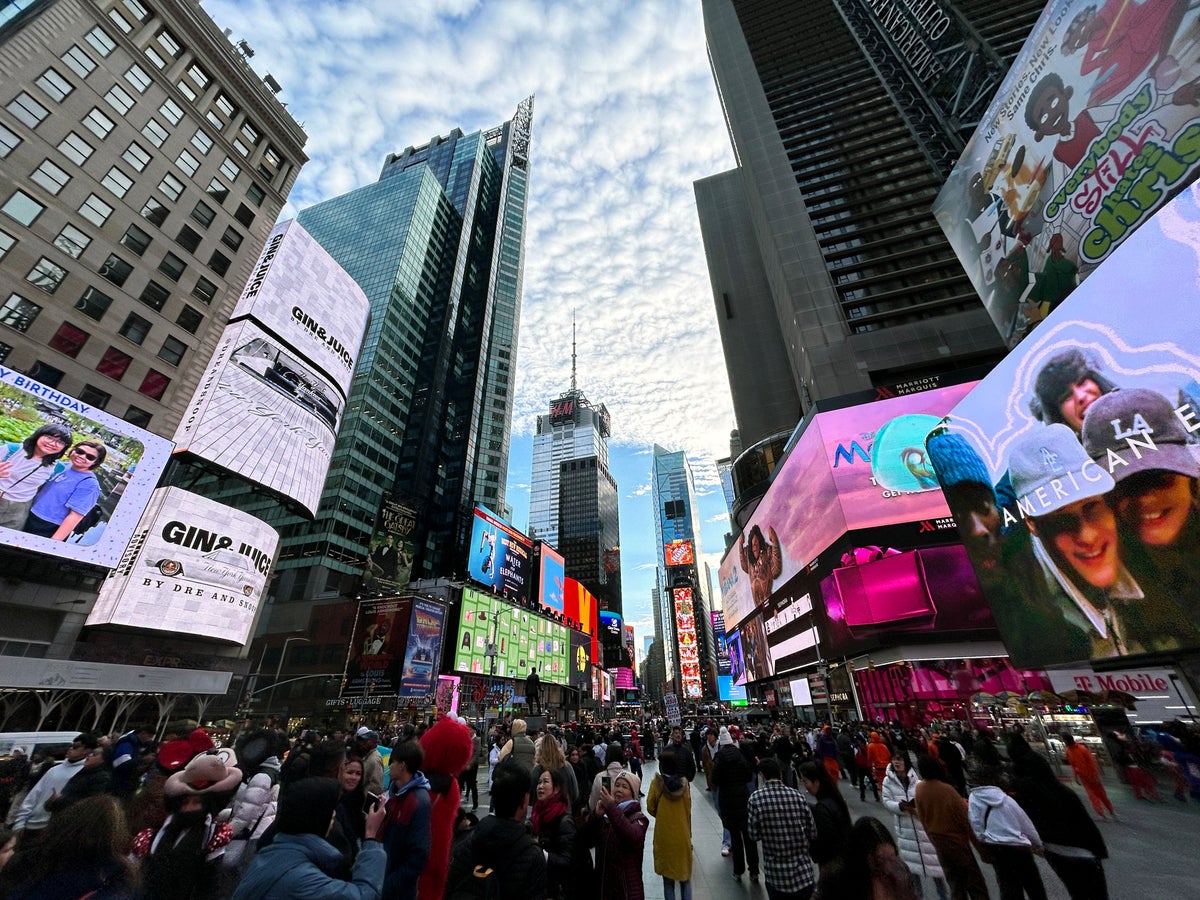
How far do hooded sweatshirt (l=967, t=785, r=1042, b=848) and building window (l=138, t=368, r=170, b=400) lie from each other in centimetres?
3905

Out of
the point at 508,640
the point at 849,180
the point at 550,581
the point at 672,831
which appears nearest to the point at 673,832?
the point at 672,831

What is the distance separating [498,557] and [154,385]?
107 feet

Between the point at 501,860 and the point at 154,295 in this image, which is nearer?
the point at 501,860

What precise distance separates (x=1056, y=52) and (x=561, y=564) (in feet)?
217

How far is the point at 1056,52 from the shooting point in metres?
17.8

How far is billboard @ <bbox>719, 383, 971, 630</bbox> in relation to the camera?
35.1m

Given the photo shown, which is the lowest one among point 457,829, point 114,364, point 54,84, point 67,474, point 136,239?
point 457,829

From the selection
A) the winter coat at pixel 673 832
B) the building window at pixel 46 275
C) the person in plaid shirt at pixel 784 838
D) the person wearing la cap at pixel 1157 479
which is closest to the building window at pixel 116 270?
the building window at pixel 46 275

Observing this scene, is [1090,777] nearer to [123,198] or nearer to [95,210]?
[95,210]

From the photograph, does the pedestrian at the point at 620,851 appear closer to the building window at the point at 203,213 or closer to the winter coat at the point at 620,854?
the winter coat at the point at 620,854

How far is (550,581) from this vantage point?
223ft

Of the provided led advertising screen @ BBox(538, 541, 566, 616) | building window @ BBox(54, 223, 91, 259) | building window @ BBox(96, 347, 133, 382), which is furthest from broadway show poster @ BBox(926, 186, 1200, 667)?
led advertising screen @ BBox(538, 541, 566, 616)

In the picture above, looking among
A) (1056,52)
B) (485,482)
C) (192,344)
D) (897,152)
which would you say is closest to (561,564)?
(485,482)

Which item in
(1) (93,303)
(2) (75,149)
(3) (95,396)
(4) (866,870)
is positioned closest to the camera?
(4) (866,870)
